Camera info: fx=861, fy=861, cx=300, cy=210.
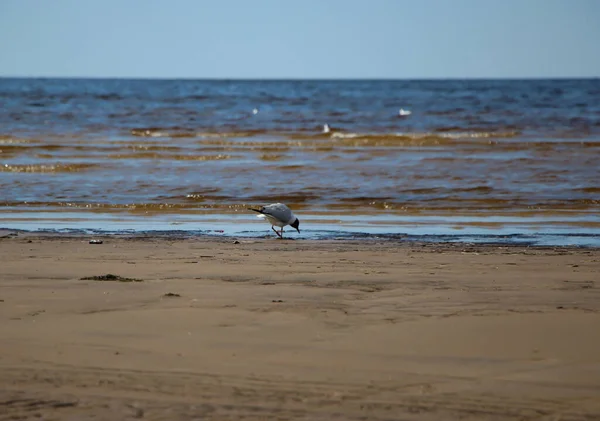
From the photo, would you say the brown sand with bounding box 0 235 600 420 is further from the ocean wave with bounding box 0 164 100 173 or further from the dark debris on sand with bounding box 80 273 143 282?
the ocean wave with bounding box 0 164 100 173

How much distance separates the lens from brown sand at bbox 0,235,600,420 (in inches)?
156

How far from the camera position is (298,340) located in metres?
4.93

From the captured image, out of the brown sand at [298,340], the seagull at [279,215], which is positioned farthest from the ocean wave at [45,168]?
the brown sand at [298,340]

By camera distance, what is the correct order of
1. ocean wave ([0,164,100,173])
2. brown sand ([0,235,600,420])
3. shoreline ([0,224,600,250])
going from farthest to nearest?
ocean wave ([0,164,100,173]) < shoreline ([0,224,600,250]) < brown sand ([0,235,600,420])

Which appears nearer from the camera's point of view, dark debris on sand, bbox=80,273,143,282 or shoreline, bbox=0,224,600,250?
dark debris on sand, bbox=80,273,143,282

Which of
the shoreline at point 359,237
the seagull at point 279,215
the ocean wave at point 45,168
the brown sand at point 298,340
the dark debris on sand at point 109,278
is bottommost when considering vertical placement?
the brown sand at point 298,340

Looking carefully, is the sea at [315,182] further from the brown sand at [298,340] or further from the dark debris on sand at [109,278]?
the dark debris on sand at [109,278]

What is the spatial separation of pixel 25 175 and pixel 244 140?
1235 cm

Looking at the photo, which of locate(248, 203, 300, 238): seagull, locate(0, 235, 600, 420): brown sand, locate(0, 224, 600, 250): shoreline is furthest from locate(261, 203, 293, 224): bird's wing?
locate(0, 235, 600, 420): brown sand

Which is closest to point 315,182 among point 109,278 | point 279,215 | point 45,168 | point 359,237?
point 279,215

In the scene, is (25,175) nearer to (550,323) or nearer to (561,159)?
(561,159)

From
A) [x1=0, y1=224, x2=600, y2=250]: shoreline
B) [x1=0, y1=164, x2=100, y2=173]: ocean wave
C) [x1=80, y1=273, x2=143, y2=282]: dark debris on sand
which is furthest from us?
[x1=0, y1=164, x2=100, y2=173]: ocean wave

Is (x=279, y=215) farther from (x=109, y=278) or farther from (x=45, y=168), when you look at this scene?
(x=45, y=168)

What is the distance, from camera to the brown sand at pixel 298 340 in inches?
156
